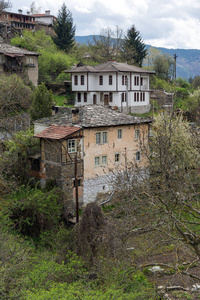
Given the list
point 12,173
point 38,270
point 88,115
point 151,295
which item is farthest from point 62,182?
point 151,295

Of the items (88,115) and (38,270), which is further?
(88,115)

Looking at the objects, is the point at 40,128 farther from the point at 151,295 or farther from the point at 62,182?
the point at 151,295

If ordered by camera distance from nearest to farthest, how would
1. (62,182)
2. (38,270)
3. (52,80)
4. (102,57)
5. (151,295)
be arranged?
(151,295)
(38,270)
(62,182)
(52,80)
(102,57)

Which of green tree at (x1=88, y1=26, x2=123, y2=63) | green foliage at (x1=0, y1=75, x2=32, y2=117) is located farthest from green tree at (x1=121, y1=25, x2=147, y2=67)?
green foliage at (x1=0, y1=75, x2=32, y2=117)

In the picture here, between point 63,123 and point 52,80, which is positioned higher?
point 52,80

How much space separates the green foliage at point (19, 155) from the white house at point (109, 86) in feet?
60.4

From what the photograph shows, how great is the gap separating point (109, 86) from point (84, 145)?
1974cm

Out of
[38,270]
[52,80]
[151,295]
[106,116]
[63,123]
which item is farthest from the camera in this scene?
[52,80]

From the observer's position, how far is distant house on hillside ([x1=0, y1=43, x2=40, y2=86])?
4169cm

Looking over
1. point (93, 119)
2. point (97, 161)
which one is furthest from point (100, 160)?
point (93, 119)

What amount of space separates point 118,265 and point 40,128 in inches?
610

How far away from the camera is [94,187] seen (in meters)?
25.4

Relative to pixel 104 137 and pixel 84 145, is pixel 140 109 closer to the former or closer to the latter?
pixel 104 137

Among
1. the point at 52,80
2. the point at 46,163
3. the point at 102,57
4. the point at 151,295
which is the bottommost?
the point at 151,295
